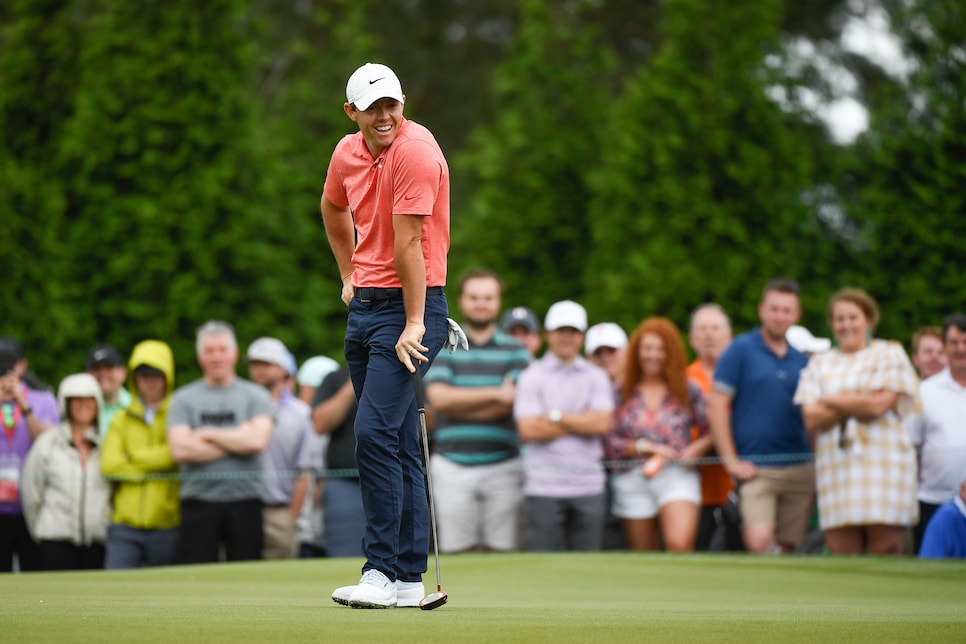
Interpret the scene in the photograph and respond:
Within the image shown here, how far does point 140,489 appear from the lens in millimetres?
9383

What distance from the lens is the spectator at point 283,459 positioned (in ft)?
33.3

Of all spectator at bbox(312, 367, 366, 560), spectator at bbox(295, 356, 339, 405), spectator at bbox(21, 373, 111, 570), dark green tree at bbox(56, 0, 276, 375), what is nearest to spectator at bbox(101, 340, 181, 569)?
spectator at bbox(21, 373, 111, 570)

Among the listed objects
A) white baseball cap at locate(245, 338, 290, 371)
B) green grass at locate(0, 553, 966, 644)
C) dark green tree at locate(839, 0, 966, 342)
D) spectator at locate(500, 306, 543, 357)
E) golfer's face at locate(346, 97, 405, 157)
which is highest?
Result: dark green tree at locate(839, 0, 966, 342)

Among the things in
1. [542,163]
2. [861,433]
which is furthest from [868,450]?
[542,163]

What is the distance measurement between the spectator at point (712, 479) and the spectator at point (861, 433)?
83 centimetres

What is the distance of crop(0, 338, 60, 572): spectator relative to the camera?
9609 mm

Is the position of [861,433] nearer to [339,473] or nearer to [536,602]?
[339,473]

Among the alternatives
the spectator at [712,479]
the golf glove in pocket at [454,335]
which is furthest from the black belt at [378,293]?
the spectator at [712,479]

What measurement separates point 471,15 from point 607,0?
9.96ft

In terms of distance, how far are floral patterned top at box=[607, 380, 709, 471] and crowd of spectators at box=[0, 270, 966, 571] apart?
1 centimetres

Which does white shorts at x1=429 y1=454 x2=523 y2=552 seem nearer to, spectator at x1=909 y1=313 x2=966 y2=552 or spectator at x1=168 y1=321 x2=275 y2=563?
spectator at x1=168 y1=321 x2=275 y2=563

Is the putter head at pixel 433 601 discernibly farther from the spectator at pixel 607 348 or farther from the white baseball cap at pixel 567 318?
the spectator at pixel 607 348

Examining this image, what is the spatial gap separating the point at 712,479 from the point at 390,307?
4.96m

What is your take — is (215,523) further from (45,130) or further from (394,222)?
(45,130)
